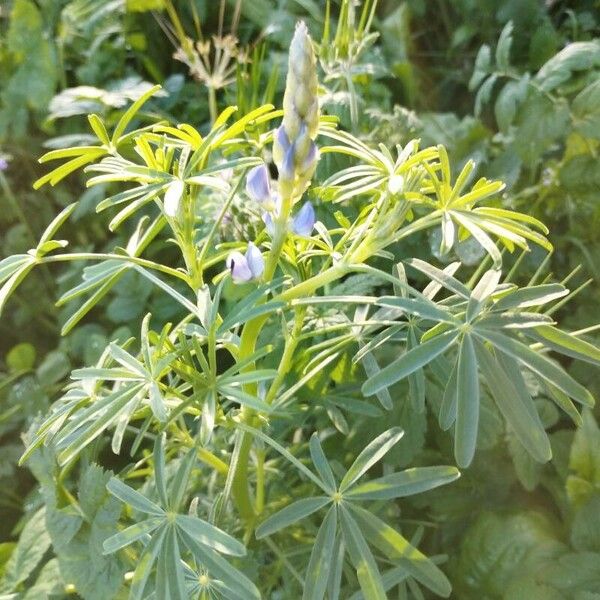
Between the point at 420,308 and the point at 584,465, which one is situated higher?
the point at 420,308

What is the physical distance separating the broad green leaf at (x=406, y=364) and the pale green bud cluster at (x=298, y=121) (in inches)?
8.1

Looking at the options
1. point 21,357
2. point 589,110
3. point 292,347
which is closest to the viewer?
point 292,347

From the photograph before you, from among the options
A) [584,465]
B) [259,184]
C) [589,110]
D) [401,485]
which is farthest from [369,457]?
[589,110]

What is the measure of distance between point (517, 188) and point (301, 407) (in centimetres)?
76

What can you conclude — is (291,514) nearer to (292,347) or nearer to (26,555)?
(292,347)

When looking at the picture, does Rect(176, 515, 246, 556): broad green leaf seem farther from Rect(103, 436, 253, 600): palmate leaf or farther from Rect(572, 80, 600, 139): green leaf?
Rect(572, 80, 600, 139): green leaf

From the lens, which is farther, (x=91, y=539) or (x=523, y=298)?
(x=91, y=539)

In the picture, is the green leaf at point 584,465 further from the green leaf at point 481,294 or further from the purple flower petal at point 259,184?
the purple flower petal at point 259,184

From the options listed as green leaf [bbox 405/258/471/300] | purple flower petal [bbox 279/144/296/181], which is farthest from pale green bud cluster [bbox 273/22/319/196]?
green leaf [bbox 405/258/471/300]

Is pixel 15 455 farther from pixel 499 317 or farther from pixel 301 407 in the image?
pixel 499 317

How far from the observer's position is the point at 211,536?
80 cm

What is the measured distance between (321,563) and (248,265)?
317mm

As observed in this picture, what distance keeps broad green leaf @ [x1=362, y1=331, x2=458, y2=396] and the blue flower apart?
0.60ft

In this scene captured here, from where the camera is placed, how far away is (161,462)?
33.3 inches
